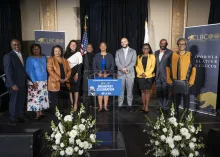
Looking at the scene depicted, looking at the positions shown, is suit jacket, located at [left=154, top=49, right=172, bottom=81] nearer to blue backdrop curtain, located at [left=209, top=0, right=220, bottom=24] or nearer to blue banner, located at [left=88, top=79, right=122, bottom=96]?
blue backdrop curtain, located at [left=209, top=0, right=220, bottom=24]

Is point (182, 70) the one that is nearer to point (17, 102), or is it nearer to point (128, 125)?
point (128, 125)

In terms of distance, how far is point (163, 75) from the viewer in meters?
4.16

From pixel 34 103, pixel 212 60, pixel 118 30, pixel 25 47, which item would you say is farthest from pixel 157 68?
pixel 25 47

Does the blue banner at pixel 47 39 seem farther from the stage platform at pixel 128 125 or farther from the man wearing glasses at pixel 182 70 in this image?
the man wearing glasses at pixel 182 70

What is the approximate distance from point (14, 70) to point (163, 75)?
8.98ft

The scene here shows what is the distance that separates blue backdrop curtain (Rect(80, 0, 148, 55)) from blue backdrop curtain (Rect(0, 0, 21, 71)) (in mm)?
1521

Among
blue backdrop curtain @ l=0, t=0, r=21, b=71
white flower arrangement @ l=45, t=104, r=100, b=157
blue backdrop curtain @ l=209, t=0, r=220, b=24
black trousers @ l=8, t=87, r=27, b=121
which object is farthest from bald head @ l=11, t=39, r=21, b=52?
blue backdrop curtain @ l=209, t=0, r=220, b=24

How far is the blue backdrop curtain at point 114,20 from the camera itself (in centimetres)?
504

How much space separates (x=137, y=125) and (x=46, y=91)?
1.75 m

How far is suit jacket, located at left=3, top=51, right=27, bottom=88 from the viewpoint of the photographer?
11.5 feet

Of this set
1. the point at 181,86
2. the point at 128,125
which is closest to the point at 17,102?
the point at 128,125

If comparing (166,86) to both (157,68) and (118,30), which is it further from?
(118,30)

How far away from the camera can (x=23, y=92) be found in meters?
3.76

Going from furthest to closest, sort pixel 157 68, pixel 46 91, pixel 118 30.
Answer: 1. pixel 118 30
2. pixel 157 68
3. pixel 46 91
